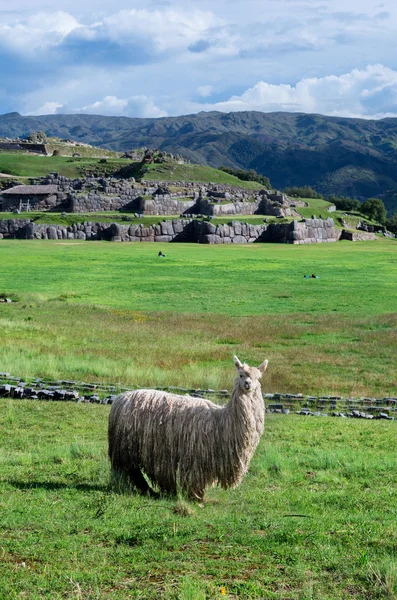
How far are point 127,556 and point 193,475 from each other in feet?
8.07

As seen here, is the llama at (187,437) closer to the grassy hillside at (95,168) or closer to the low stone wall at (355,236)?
the low stone wall at (355,236)

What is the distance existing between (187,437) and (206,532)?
6.19ft

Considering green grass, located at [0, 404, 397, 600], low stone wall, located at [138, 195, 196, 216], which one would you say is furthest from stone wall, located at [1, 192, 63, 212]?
green grass, located at [0, 404, 397, 600]

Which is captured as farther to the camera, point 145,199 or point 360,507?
point 145,199

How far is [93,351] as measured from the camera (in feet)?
78.0

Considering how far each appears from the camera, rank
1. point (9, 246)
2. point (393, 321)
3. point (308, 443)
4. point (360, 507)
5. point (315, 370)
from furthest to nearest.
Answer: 1. point (9, 246)
2. point (393, 321)
3. point (315, 370)
4. point (308, 443)
5. point (360, 507)

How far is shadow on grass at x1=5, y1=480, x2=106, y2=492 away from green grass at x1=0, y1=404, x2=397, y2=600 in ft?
0.09

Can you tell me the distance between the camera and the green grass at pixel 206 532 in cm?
660

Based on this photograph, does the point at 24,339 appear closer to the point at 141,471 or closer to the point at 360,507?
the point at 141,471

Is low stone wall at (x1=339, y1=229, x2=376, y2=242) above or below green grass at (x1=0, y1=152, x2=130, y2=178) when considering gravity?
below

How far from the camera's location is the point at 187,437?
381 inches

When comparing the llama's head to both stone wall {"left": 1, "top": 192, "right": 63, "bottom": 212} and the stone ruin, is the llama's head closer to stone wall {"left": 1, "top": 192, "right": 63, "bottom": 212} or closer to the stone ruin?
the stone ruin

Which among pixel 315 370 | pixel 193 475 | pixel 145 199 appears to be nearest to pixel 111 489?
pixel 193 475

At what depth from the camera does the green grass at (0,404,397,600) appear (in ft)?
21.6
